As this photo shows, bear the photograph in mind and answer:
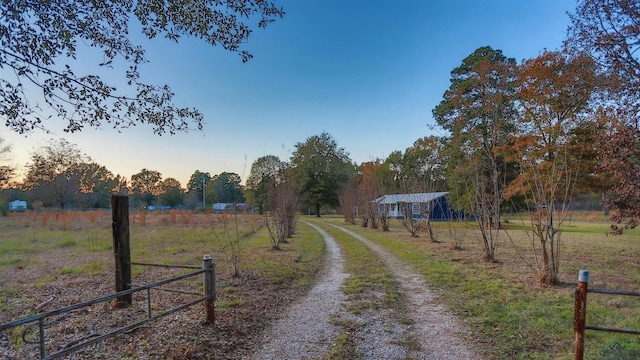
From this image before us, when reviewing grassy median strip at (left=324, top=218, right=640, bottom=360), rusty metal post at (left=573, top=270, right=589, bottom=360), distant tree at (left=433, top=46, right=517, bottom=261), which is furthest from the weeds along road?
distant tree at (left=433, top=46, right=517, bottom=261)

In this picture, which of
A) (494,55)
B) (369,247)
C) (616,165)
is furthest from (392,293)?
(494,55)

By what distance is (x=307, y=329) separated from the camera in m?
4.94

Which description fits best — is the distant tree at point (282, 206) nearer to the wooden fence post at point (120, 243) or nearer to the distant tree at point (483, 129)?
the distant tree at point (483, 129)

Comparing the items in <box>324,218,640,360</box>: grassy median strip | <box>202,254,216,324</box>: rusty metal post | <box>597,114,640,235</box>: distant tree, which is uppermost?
<box>597,114,640,235</box>: distant tree

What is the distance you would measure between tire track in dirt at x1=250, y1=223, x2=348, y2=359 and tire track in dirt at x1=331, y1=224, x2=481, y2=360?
1.19 metres

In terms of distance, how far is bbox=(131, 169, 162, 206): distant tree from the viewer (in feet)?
213

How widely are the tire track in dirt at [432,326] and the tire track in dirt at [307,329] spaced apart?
1185 millimetres

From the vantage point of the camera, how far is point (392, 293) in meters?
6.87

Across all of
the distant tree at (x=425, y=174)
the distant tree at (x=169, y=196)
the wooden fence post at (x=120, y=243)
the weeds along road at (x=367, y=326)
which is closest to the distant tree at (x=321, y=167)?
the distant tree at (x=425, y=174)

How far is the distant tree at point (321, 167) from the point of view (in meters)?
48.9

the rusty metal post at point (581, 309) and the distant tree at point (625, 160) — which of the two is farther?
the distant tree at point (625, 160)

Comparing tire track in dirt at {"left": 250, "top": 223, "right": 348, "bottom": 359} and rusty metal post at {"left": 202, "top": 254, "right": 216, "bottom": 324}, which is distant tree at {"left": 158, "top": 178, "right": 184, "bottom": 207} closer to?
tire track in dirt at {"left": 250, "top": 223, "right": 348, "bottom": 359}

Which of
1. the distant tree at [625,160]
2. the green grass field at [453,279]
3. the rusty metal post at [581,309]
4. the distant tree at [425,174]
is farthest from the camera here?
the distant tree at [425,174]

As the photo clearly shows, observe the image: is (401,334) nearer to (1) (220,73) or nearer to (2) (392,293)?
(2) (392,293)
